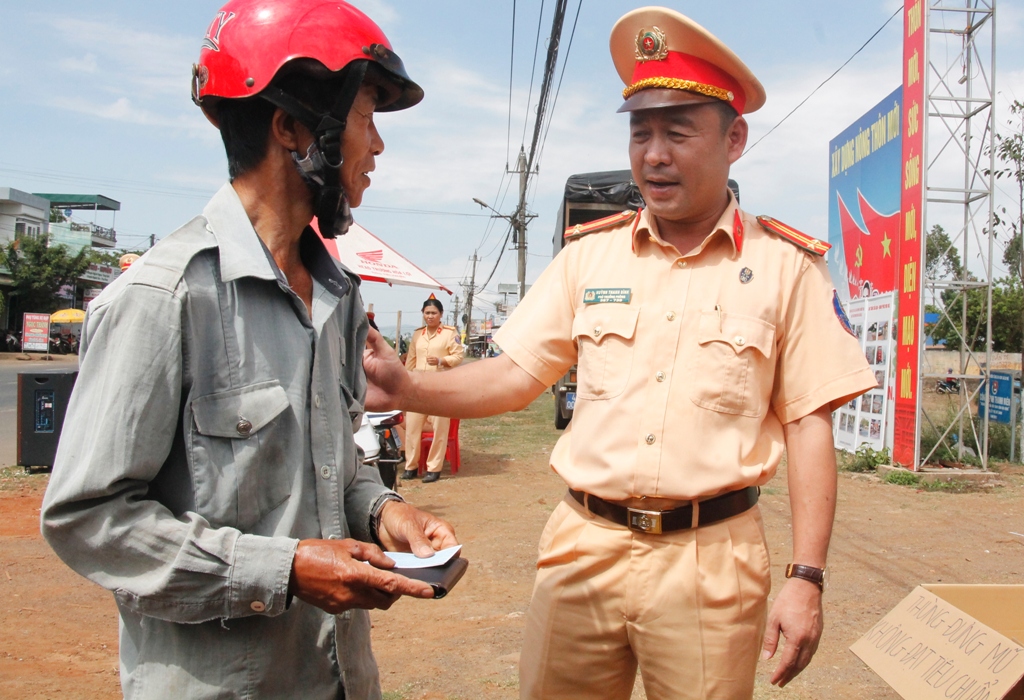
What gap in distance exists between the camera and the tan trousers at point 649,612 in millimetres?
1984

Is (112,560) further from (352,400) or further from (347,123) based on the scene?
(347,123)

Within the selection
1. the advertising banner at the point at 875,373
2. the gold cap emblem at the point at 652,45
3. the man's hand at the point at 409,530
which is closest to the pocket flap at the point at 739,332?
the gold cap emblem at the point at 652,45

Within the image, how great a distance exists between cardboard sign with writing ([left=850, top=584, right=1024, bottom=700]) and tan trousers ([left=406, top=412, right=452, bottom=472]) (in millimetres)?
5966

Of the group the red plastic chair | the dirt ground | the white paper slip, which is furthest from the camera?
the red plastic chair

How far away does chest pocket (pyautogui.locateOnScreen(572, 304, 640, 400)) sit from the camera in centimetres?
215

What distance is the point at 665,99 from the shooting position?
7.02 feet

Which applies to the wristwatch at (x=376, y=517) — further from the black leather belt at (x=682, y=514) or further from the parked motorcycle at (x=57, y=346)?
the parked motorcycle at (x=57, y=346)

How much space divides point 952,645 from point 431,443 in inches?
261

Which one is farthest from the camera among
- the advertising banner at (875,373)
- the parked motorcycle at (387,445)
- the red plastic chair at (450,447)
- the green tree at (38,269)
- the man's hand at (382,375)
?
the green tree at (38,269)

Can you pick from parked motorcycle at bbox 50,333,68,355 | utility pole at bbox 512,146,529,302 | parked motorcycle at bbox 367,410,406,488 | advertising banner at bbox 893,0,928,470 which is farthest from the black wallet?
parked motorcycle at bbox 50,333,68,355

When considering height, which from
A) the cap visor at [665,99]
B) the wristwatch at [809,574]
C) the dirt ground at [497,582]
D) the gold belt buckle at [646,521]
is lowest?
the dirt ground at [497,582]

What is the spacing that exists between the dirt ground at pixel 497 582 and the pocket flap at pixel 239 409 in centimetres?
247

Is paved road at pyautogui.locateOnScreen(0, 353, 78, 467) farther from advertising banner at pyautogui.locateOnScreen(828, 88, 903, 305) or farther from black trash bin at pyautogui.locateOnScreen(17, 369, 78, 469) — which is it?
advertising banner at pyautogui.locateOnScreen(828, 88, 903, 305)

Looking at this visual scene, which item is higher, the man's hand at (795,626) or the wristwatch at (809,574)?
the wristwatch at (809,574)
